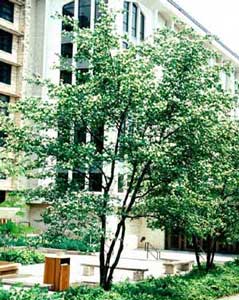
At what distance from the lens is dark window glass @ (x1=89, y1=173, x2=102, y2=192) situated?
13.4 m

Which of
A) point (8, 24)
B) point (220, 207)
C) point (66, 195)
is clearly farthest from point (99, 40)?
point (8, 24)

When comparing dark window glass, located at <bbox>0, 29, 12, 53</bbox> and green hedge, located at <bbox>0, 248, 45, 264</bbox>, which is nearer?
green hedge, located at <bbox>0, 248, 45, 264</bbox>

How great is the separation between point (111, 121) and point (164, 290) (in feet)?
14.7

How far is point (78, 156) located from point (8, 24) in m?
27.7

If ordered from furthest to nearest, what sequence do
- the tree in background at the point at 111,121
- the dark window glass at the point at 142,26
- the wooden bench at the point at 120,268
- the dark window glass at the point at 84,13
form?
the dark window glass at the point at 142,26
the dark window glass at the point at 84,13
the wooden bench at the point at 120,268
the tree in background at the point at 111,121

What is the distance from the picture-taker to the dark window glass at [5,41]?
3772 cm

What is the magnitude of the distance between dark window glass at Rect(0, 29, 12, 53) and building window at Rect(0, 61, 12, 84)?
1.09 meters

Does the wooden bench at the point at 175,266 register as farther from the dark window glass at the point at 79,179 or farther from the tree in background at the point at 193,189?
the dark window glass at the point at 79,179

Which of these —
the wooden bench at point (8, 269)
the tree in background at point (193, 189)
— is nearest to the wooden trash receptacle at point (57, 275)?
the tree in background at point (193, 189)

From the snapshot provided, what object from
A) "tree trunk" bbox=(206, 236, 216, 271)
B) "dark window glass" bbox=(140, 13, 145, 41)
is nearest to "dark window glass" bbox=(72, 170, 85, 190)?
"tree trunk" bbox=(206, 236, 216, 271)

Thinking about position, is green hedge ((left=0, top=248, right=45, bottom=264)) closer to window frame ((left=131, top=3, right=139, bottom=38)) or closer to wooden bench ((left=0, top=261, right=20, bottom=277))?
wooden bench ((left=0, top=261, right=20, bottom=277))

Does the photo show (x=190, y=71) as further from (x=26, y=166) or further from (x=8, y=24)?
(x=8, y=24)

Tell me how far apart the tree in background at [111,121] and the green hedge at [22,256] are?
10511mm

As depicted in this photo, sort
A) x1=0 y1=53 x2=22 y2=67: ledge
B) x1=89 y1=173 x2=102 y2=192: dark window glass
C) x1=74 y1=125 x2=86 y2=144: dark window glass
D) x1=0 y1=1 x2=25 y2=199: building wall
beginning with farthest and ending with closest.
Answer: x1=0 y1=1 x2=25 y2=199: building wall → x1=0 y1=53 x2=22 y2=67: ledge → x1=89 y1=173 x2=102 y2=192: dark window glass → x1=74 y1=125 x2=86 y2=144: dark window glass
